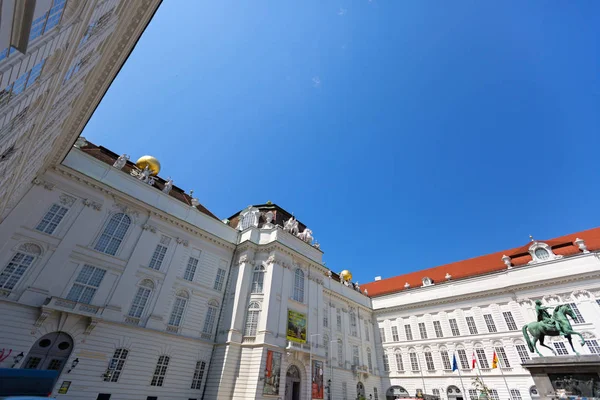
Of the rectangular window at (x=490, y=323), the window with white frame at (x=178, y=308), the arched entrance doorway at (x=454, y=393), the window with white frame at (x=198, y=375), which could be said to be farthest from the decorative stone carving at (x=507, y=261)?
the window with white frame at (x=178, y=308)

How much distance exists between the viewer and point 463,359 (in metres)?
33.0

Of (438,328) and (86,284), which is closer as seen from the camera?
(86,284)

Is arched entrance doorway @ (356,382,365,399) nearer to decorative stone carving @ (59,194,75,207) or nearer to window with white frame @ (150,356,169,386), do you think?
window with white frame @ (150,356,169,386)

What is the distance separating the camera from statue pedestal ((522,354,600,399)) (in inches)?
534

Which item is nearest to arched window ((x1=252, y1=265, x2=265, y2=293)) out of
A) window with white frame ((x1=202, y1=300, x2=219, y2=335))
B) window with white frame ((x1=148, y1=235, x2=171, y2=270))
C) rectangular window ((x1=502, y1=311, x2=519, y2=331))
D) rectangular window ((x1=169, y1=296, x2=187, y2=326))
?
window with white frame ((x1=202, y1=300, x2=219, y2=335))

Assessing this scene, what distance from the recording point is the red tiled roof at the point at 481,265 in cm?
3291

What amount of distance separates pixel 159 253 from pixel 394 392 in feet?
114


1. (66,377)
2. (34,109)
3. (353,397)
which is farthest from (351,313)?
(34,109)

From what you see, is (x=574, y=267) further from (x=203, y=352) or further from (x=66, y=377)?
(x=66, y=377)

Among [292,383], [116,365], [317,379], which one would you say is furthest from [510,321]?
[116,365]

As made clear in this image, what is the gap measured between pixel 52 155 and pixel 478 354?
45198 mm

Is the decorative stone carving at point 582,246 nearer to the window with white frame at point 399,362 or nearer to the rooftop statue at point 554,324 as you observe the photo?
→ the rooftop statue at point 554,324

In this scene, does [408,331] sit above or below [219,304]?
above

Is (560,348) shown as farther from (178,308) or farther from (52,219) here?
(52,219)
